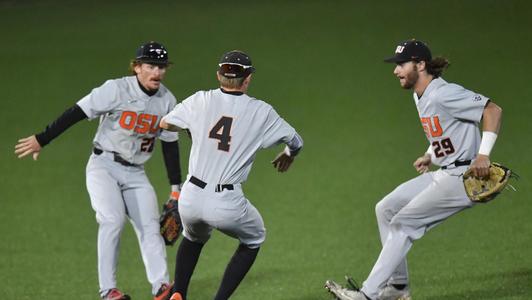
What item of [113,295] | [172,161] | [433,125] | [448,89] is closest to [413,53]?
[448,89]

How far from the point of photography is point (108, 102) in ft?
26.4

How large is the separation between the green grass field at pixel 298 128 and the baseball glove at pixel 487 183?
115 cm

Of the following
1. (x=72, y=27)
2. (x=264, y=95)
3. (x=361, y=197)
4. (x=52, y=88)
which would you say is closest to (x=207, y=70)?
(x=264, y=95)

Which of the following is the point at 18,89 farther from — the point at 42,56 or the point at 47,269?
the point at 47,269

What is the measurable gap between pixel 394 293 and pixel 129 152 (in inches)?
104

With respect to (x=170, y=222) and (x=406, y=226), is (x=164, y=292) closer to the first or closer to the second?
(x=170, y=222)

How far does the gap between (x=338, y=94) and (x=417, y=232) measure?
9.81m

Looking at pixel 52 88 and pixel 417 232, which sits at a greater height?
pixel 417 232

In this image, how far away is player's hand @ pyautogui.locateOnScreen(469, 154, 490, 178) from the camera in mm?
6969

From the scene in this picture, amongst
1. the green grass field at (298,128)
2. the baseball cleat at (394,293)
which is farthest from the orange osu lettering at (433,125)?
the green grass field at (298,128)

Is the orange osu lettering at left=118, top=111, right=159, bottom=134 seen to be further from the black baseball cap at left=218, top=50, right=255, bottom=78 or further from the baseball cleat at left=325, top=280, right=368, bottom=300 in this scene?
the baseball cleat at left=325, top=280, right=368, bottom=300

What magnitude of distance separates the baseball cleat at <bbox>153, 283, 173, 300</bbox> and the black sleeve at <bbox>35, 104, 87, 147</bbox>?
159cm

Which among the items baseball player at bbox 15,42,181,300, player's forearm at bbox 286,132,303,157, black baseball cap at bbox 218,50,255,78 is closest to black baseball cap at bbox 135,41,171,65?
baseball player at bbox 15,42,181,300

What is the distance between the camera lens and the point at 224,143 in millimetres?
6828
